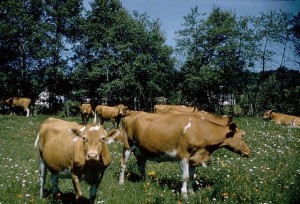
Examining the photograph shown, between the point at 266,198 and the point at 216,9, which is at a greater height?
the point at 216,9

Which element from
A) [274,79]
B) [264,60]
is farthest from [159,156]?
[264,60]

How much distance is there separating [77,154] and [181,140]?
133 inches

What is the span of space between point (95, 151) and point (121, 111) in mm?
22066

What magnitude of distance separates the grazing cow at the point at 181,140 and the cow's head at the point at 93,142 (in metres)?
2.82

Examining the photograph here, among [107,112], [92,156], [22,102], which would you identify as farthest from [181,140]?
[22,102]

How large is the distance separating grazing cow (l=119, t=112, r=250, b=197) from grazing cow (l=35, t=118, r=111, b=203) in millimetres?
2513

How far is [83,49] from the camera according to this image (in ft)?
165

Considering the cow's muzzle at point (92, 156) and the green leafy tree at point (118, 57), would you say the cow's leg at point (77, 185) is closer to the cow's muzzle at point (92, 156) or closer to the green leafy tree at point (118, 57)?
the cow's muzzle at point (92, 156)

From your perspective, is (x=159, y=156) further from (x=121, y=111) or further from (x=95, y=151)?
(x=121, y=111)

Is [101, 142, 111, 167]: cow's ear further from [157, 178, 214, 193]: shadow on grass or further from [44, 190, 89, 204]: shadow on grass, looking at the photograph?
[157, 178, 214, 193]: shadow on grass

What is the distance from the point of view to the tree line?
46000 millimetres

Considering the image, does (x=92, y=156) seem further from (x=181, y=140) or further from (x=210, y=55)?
(x=210, y=55)

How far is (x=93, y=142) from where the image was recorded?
701cm

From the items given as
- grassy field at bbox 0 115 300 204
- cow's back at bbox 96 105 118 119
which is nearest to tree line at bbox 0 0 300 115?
cow's back at bbox 96 105 118 119
